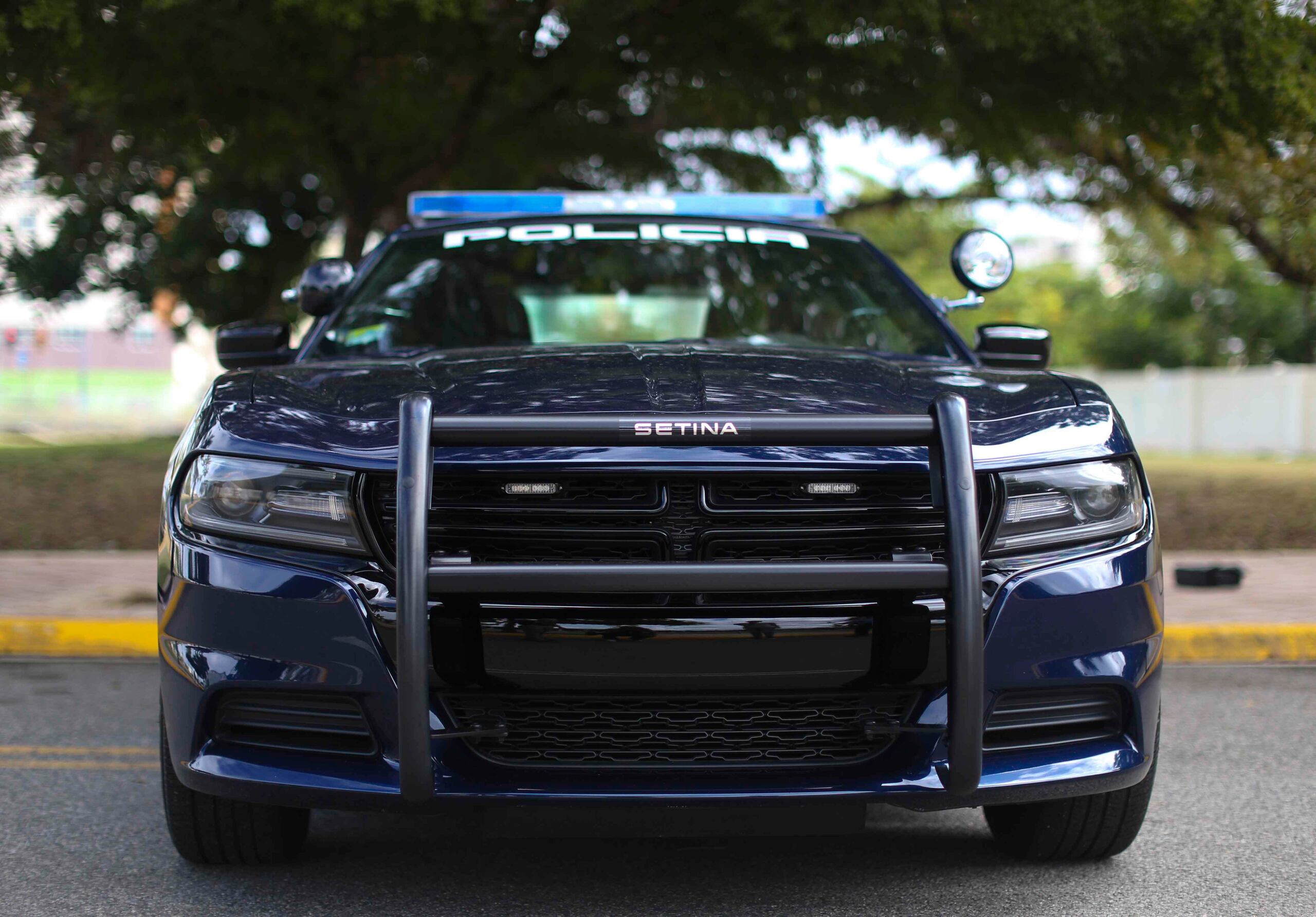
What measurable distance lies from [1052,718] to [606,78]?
6593 mm

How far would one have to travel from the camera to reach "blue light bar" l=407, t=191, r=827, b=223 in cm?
484

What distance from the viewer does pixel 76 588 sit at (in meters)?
8.69

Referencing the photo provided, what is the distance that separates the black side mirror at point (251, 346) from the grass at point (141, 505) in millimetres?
8140

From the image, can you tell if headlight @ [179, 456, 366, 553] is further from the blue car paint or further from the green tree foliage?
the green tree foliage

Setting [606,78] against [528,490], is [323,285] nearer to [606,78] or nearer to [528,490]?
[528,490]

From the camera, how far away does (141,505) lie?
13.2 meters

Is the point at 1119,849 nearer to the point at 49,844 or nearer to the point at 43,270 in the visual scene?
the point at 49,844

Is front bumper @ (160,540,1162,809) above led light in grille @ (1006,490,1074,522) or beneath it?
beneath

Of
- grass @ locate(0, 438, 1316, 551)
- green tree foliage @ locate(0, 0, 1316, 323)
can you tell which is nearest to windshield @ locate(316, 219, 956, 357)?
green tree foliage @ locate(0, 0, 1316, 323)

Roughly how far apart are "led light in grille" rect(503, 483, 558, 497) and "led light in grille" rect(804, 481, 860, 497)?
50 cm

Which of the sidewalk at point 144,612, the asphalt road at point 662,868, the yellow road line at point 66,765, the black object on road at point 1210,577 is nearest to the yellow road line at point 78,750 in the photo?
the yellow road line at point 66,765

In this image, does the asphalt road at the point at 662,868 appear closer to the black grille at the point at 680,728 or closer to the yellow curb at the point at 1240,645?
the black grille at the point at 680,728

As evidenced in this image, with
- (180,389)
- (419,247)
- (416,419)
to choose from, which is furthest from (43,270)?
(180,389)

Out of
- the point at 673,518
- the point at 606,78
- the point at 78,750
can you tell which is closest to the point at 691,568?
the point at 673,518
